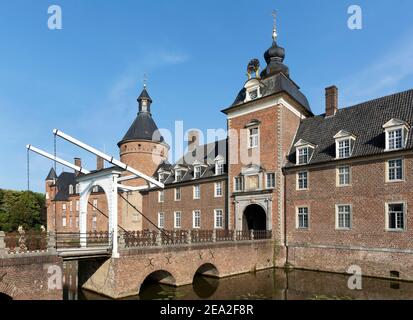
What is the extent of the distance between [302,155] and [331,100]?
481 centimetres

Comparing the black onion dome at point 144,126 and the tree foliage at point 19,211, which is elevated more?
the black onion dome at point 144,126

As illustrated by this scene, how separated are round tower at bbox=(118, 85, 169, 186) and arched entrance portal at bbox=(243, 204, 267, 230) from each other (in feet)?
45.5

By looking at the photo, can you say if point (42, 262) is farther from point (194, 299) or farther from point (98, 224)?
point (98, 224)

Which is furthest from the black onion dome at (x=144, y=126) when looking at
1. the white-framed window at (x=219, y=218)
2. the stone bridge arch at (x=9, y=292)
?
the stone bridge arch at (x=9, y=292)

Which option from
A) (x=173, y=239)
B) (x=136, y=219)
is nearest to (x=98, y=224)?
(x=136, y=219)

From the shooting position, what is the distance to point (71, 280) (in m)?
15.2

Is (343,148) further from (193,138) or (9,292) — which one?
(193,138)

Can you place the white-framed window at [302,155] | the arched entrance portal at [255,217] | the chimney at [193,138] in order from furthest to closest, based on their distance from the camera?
the chimney at [193,138]
the arched entrance portal at [255,217]
the white-framed window at [302,155]

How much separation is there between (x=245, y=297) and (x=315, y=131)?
40.4ft

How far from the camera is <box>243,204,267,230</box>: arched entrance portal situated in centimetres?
2142

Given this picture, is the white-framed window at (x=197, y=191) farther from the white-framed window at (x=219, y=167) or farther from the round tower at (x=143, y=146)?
the round tower at (x=143, y=146)

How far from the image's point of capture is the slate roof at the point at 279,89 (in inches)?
786

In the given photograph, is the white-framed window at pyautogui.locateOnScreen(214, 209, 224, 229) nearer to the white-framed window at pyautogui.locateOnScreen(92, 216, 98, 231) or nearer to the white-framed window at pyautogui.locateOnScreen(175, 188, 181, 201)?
the white-framed window at pyautogui.locateOnScreen(175, 188, 181, 201)

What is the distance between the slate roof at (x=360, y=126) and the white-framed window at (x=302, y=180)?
0.80 meters
